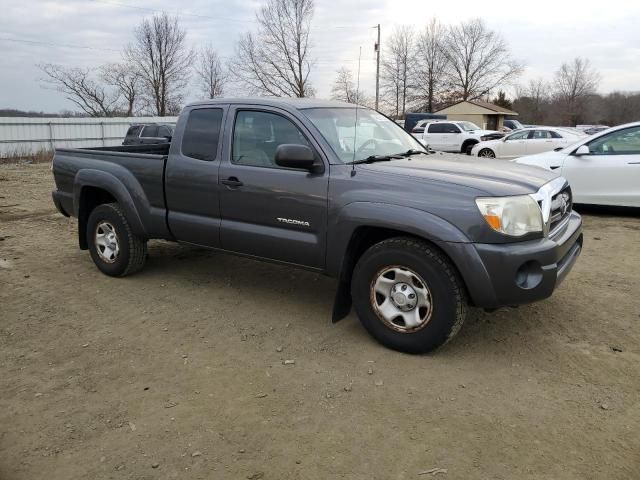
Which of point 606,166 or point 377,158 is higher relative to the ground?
point 377,158

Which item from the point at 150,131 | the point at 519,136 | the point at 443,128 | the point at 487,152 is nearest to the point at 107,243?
the point at 150,131

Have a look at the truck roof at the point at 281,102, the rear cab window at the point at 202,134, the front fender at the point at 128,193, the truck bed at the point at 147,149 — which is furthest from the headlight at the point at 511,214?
the truck bed at the point at 147,149

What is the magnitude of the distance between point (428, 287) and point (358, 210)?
73 cm

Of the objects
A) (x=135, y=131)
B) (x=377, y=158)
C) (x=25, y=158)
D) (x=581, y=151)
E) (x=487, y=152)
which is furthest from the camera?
(x=25, y=158)

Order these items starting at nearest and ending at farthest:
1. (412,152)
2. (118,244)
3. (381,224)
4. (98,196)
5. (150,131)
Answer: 1. (381,224)
2. (412,152)
3. (118,244)
4. (98,196)
5. (150,131)

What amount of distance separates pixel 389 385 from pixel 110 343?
2.17 meters

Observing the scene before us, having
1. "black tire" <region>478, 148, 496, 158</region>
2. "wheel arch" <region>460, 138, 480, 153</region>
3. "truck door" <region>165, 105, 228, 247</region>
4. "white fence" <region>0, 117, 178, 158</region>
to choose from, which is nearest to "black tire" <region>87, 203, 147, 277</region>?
"truck door" <region>165, 105, 228, 247</region>

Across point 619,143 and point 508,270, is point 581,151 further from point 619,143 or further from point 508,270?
point 508,270

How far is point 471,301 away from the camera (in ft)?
11.9

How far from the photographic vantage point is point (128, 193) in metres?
5.33

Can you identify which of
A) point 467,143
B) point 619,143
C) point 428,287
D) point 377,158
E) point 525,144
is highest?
point 467,143

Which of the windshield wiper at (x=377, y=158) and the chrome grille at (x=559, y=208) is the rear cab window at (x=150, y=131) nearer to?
the windshield wiper at (x=377, y=158)

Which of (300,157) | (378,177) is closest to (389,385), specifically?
(378,177)

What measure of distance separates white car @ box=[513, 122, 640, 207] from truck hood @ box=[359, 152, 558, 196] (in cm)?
446
